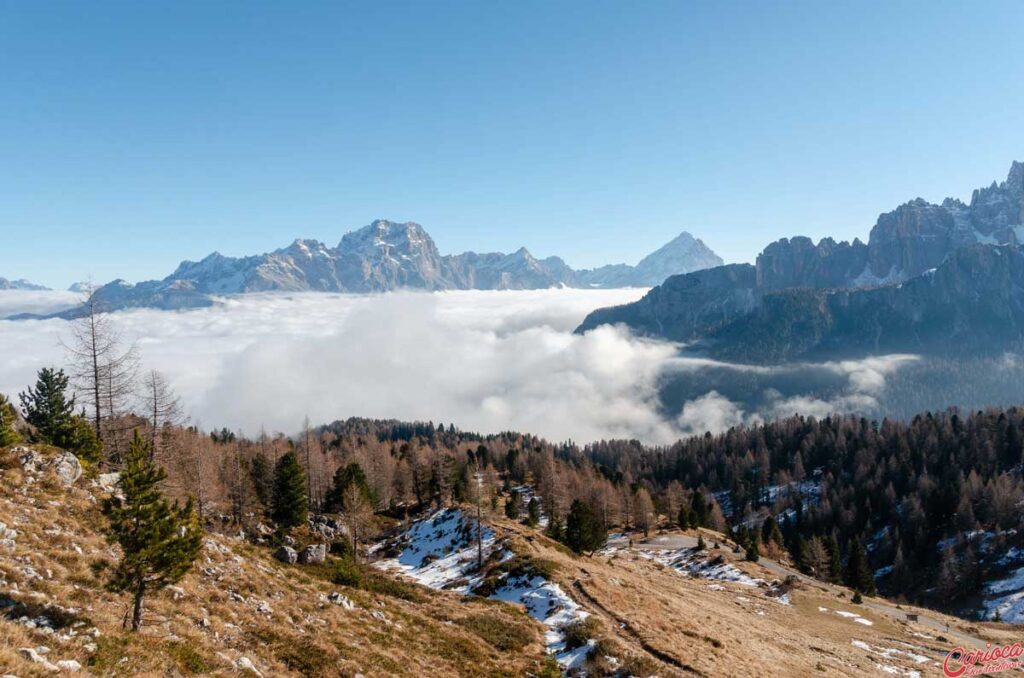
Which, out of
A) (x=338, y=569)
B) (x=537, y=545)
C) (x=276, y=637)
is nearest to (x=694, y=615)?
(x=537, y=545)

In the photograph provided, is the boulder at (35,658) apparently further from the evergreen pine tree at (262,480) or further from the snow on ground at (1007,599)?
the snow on ground at (1007,599)

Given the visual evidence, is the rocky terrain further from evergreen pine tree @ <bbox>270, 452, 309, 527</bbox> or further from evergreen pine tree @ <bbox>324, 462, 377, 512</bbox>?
evergreen pine tree @ <bbox>324, 462, 377, 512</bbox>

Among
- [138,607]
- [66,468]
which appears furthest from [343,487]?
[138,607]

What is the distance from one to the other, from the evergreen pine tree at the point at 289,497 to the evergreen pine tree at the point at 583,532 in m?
40.3

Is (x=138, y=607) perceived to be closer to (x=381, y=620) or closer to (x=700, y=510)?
(x=381, y=620)

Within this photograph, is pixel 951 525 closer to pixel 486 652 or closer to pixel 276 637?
pixel 486 652

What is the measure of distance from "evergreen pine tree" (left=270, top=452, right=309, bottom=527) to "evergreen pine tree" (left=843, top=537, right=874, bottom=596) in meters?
107

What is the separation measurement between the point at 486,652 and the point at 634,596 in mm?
22614

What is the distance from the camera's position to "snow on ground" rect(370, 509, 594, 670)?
3997 centimetres

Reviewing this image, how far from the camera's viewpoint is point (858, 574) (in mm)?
106812

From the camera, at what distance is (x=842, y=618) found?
6744 centimetres

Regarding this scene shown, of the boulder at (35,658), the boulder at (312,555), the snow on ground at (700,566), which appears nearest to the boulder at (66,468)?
the boulder at (35,658)

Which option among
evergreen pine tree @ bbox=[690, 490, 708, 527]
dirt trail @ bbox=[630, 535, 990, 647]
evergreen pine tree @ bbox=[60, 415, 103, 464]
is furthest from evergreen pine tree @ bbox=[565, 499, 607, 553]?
evergreen pine tree @ bbox=[690, 490, 708, 527]

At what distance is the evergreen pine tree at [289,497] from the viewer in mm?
75938
